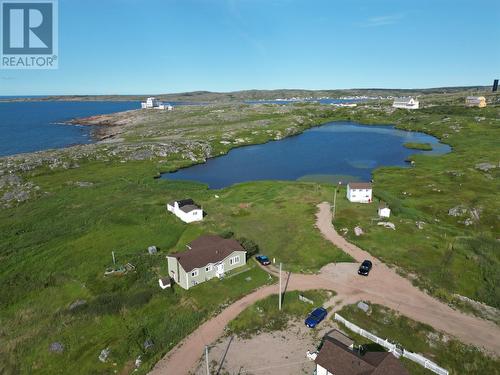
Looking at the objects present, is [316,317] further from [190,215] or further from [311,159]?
[311,159]

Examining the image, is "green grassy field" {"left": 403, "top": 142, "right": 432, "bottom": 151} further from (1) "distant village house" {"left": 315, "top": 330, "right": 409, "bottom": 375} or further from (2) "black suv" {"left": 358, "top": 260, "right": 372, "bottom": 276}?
(1) "distant village house" {"left": 315, "top": 330, "right": 409, "bottom": 375}

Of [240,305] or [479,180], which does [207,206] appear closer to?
[240,305]

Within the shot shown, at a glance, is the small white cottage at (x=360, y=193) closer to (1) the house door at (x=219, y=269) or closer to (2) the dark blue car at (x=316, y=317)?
(1) the house door at (x=219, y=269)

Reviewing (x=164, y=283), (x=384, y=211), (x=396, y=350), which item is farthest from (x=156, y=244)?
(x=384, y=211)

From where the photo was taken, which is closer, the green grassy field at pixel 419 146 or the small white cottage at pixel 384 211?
the small white cottage at pixel 384 211

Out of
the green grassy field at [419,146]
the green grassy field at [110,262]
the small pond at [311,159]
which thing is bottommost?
the green grassy field at [110,262]

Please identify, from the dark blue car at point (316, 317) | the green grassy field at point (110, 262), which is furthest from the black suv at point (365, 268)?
the dark blue car at point (316, 317)
